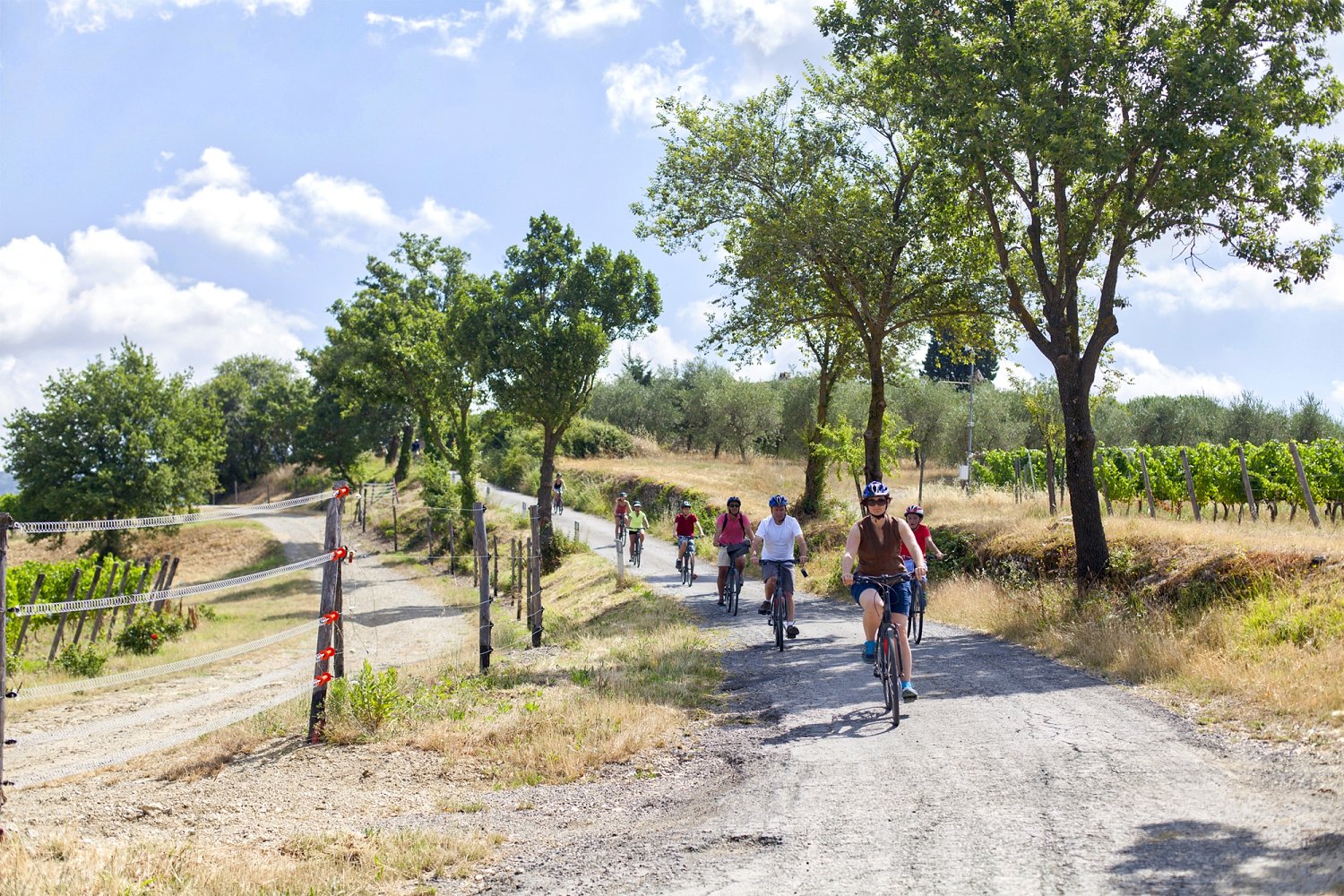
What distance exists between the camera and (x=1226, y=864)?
5043 mm

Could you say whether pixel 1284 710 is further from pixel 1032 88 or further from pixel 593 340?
pixel 593 340

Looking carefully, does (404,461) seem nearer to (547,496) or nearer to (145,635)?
(547,496)

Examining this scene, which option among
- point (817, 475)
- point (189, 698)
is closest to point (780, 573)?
point (189, 698)

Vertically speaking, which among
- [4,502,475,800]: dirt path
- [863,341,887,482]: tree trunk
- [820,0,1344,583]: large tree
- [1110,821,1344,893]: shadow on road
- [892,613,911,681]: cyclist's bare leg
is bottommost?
[4,502,475,800]: dirt path

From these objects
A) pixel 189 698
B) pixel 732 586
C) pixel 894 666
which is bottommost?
pixel 189 698

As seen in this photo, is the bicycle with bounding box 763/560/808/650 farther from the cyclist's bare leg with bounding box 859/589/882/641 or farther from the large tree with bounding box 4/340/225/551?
the large tree with bounding box 4/340/225/551

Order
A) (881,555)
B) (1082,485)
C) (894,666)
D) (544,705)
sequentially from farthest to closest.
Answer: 1. (1082,485)
2. (544,705)
3. (881,555)
4. (894,666)

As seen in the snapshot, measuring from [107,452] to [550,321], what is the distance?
22746mm

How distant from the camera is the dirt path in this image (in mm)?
10984

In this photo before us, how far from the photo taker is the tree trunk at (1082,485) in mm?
15956

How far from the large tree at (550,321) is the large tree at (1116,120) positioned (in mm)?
17502

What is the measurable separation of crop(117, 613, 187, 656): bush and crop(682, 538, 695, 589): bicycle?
11.8 meters

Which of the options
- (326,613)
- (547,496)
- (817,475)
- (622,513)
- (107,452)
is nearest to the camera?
(326,613)

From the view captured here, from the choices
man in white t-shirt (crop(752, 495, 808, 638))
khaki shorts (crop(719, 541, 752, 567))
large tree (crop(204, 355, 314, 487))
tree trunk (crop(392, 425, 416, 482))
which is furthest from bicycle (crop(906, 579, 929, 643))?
large tree (crop(204, 355, 314, 487))
